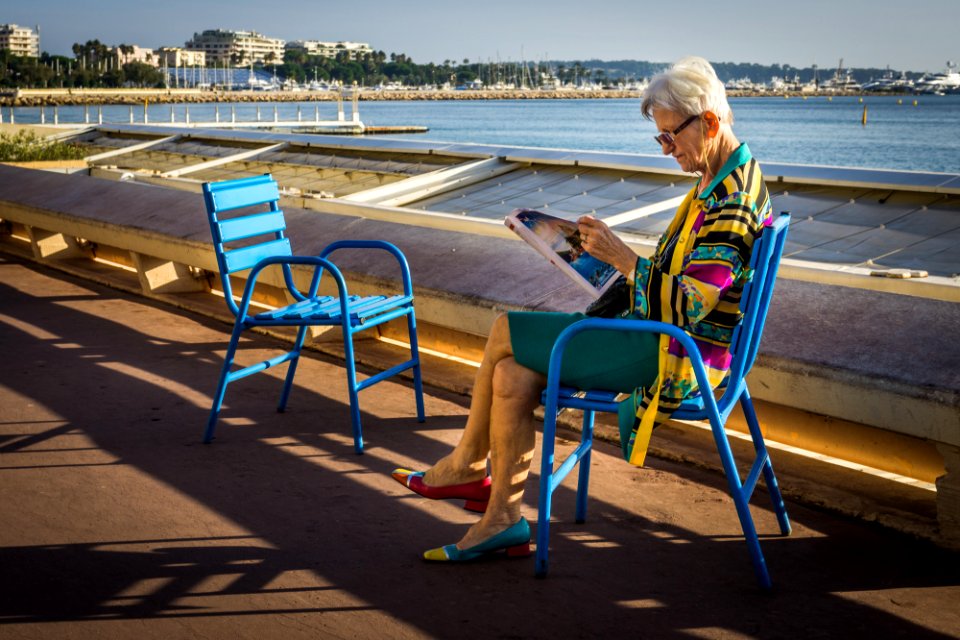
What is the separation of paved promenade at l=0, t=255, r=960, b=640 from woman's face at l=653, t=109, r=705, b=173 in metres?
1.30

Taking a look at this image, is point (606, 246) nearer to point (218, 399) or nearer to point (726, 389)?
point (726, 389)

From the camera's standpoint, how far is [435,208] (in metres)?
8.97

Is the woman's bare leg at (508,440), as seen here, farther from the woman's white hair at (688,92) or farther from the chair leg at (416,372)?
the chair leg at (416,372)

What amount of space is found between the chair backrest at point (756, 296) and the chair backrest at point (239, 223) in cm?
264

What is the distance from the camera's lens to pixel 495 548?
145 inches

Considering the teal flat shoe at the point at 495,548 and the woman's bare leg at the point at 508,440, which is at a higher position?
the woman's bare leg at the point at 508,440

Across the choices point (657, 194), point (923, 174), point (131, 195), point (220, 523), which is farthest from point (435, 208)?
point (220, 523)

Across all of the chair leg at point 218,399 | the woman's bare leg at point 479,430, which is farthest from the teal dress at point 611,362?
the chair leg at point 218,399

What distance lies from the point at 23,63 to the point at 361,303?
19463 centimetres

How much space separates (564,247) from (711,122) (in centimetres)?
61

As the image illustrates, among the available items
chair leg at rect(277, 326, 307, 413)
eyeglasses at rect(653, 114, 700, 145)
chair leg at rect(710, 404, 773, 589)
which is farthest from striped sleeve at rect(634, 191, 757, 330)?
chair leg at rect(277, 326, 307, 413)

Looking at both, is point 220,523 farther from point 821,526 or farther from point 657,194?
point 657,194

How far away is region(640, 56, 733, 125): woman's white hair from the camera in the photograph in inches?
135

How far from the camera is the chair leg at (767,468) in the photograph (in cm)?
378
